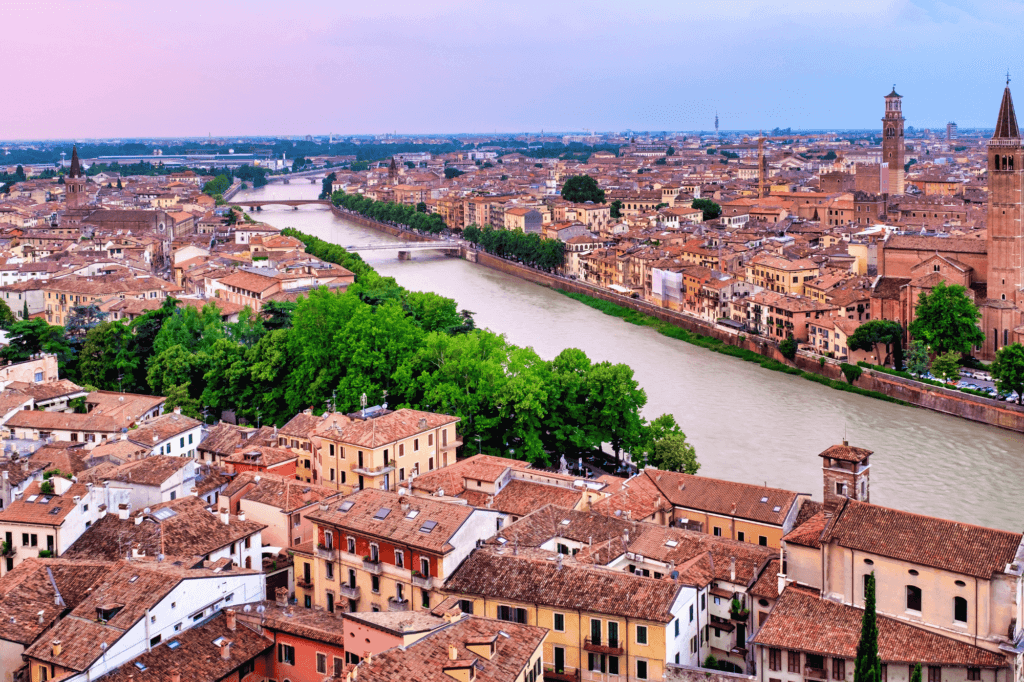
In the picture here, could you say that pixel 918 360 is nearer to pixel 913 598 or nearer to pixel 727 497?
pixel 727 497

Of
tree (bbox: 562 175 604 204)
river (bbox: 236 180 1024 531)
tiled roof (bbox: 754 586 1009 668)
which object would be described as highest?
tree (bbox: 562 175 604 204)

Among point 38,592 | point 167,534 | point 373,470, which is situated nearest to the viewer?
point 38,592

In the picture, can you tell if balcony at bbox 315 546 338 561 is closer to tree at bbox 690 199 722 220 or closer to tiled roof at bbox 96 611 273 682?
tiled roof at bbox 96 611 273 682

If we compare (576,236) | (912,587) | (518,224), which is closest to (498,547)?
(912,587)

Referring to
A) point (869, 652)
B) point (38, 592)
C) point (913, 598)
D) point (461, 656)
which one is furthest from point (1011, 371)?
point (38, 592)

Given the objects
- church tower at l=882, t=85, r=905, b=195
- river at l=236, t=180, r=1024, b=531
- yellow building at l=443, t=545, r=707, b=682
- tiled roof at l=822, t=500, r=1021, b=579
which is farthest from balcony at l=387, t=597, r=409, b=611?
church tower at l=882, t=85, r=905, b=195

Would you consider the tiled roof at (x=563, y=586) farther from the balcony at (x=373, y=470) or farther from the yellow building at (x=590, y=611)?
the balcony at (x=373, y=470)

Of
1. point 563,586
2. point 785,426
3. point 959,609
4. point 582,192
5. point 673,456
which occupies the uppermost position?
point 582,192
